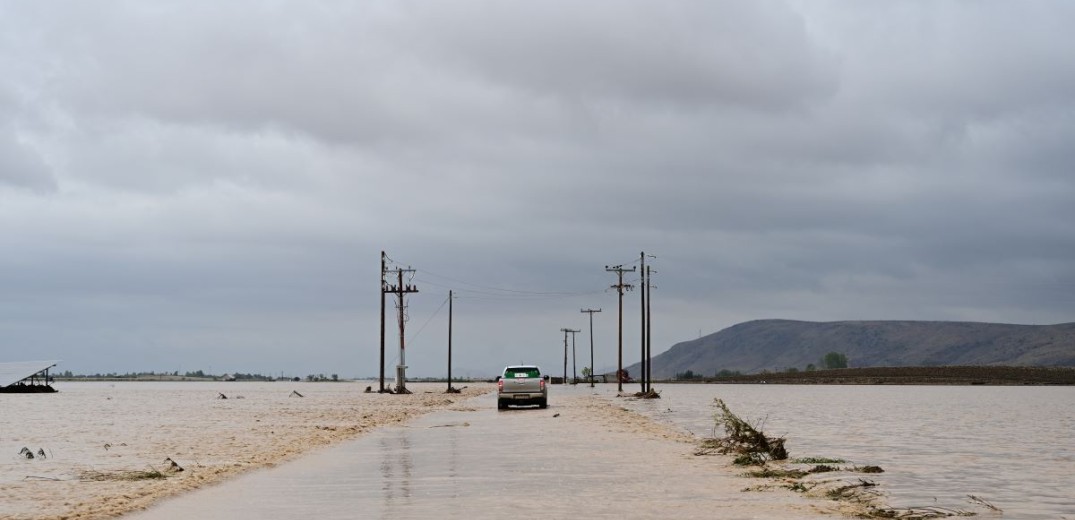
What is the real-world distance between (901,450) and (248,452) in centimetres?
1721

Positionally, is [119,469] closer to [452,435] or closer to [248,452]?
[248,452]

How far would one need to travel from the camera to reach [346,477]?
19.5 meters

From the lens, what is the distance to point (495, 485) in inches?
699

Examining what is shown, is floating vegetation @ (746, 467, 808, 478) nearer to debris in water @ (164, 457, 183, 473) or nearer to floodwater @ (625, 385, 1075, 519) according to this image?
floodwater @ (625, 385, 1075, 519)

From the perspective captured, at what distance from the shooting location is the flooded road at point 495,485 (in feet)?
48.3

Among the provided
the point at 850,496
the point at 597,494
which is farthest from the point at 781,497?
the point at 597,494

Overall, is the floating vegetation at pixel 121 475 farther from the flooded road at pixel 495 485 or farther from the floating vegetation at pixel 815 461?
the floating vegetation at pixel 815 461

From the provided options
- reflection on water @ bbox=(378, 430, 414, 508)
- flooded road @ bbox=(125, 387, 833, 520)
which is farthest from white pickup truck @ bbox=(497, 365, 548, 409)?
flooded road @ bbox=(125, 387, 833, 520)

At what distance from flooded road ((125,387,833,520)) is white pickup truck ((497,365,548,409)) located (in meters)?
20.7

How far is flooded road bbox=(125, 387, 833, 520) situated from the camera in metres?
14.7

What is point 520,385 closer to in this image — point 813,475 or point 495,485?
point 813,475

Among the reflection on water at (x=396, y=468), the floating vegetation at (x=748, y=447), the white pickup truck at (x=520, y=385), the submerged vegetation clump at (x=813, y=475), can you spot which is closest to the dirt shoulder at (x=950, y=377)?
the white pickup truck at (x=520, y=385)

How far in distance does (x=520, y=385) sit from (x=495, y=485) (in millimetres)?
33182

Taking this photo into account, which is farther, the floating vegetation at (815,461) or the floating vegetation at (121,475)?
the floating vegetation at (815,461)
